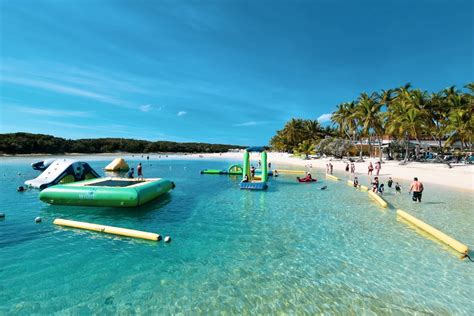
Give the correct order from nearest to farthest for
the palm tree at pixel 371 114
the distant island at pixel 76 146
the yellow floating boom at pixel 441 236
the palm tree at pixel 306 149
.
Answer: the yellow floating boom at pixel 441 236
the palm tree at pixel 371 114
the palm tree at pixel 306 149
the distant island at pixel 76 146

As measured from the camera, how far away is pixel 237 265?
21.4 ft

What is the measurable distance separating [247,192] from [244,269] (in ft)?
36.0

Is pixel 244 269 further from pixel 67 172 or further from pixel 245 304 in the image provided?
pixel 67 172

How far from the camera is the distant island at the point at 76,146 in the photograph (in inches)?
3091

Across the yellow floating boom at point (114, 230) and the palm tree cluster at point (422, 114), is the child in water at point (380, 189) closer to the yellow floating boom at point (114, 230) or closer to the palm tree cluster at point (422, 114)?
the yellow floating boom at point (114, 230)

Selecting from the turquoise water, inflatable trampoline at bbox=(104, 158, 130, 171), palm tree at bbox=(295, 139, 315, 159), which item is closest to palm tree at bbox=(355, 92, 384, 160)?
palm tree at bbox=(295, 139, 315, 159)

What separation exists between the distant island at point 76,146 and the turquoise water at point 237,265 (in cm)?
8749

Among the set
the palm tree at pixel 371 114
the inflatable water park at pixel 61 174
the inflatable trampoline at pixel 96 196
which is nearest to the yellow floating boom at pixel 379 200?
the inflatable trampoline at pixel 96 196

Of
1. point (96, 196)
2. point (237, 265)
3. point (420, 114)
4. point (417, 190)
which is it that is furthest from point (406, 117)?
point (96, 196)

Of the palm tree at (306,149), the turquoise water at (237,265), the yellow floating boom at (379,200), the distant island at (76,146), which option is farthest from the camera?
the distant island at (76,146)

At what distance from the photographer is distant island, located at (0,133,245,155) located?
3091 inches

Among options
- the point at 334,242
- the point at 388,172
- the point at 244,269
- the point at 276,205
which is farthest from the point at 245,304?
the point at 388,172

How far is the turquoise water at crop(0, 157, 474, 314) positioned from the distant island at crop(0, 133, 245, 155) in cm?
8749

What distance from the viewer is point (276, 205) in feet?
43.6
